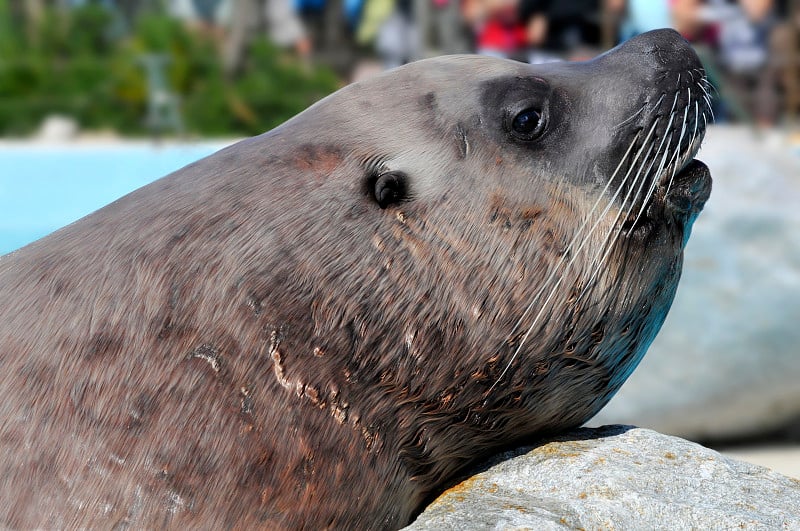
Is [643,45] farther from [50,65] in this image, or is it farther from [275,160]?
[50,65]

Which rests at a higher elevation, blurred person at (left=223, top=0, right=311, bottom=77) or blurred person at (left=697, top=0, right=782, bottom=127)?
blurred person at (left=223, top=0, right=311, bottom=77)

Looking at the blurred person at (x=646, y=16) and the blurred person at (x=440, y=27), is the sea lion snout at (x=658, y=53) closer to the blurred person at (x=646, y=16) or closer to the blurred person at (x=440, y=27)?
the blurred person at (x=646, y=16)

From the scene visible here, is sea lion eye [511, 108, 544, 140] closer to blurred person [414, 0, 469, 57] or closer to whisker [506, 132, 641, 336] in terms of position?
whisker [506, 132, 641, 336]

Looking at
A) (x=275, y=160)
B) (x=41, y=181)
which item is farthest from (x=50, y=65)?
(x=275, y=160)

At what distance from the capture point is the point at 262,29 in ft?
63.5

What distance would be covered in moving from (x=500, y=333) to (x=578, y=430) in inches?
30.8

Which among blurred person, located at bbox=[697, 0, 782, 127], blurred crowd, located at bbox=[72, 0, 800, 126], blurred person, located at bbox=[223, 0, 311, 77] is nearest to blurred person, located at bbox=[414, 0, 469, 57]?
blurred crowd, located at bbox=[72, 0, 800, 126]

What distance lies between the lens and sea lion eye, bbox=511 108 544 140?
3.76 meters

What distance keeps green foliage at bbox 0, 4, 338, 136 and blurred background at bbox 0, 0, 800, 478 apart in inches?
1.3

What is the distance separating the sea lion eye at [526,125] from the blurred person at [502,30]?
8279 mm

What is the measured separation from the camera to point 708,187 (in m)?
3.96

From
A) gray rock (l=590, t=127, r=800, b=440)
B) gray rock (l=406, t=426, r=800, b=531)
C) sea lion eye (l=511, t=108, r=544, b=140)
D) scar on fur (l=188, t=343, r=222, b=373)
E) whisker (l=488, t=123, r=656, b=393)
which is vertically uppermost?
sea lion eye (l=511, t=108, r=544, b=140)

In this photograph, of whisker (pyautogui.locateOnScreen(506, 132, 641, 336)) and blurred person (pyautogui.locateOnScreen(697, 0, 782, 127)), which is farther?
blurred person (pyautogui.locateOnScreen(697, 0, 782, 127))

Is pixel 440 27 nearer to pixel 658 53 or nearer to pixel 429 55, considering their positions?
pixel 429 55
